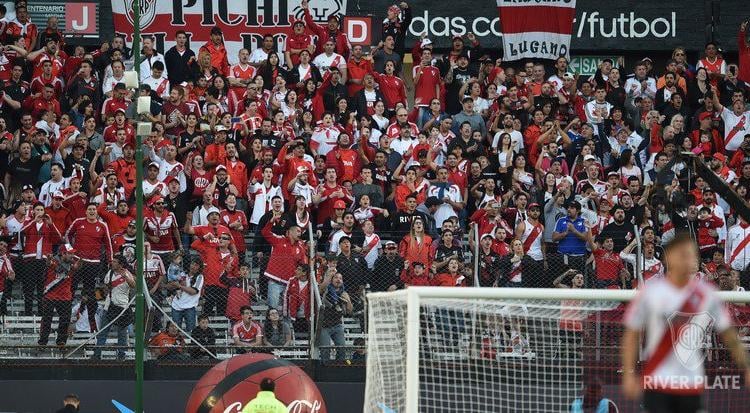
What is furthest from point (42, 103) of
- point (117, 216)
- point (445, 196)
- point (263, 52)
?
point (445, 196)

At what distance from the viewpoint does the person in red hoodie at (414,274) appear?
63.4 feet

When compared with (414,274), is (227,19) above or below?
above

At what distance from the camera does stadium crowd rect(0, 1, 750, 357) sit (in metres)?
19.3

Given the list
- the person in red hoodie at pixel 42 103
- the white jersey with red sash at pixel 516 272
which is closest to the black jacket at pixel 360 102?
the person in red hoodie at pixel 42 103

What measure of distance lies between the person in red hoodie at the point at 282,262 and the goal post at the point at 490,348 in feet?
12.2

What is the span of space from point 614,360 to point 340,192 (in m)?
5.23

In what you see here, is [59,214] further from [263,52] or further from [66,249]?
[263,52]

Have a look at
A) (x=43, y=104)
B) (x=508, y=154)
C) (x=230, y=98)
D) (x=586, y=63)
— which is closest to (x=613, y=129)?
(x=508, y=154)

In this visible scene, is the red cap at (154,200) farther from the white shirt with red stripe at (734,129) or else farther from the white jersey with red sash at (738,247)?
the white shirt with red stripe at (734,129)

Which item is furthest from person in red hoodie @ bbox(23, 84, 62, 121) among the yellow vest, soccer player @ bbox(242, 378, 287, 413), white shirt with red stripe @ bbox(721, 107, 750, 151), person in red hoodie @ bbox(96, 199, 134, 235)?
white shirt with red stripe @ bbox(721, 107, 750, 151)

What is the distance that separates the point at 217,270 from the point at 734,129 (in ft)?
28.8

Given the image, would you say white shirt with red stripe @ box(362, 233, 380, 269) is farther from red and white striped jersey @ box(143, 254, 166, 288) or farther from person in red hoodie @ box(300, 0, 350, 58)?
person in red hoodie @ box(300, 0, 350, 58)

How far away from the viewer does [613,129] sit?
23.2 metres

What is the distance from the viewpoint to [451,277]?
63.6 ft
